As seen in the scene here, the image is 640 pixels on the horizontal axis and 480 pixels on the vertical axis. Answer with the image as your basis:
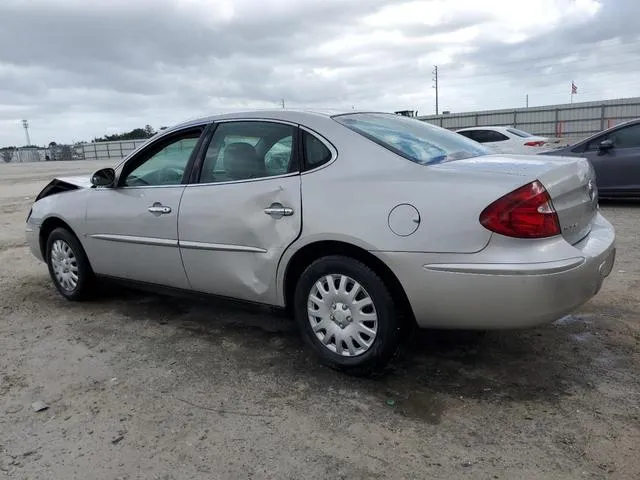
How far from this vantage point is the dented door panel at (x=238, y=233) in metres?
3.40

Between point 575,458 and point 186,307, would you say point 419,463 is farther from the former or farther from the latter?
point 186,307

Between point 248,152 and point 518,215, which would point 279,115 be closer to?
point 248,152

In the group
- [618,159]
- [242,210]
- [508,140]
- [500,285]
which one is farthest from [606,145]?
[242,210]

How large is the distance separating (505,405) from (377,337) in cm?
75

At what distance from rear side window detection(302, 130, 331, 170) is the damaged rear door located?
0.07m

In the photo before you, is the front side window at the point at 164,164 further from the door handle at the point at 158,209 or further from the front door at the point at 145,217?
the door handle at the point at 158,209

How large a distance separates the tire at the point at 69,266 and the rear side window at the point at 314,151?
8.05ft

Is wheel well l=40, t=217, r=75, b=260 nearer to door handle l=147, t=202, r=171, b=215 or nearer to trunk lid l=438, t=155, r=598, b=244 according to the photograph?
door handle l=147, t=202, r=171, b=215

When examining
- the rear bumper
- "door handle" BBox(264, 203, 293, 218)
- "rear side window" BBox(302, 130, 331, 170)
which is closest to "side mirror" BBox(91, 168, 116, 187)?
"door handle" BBox(264, 203, 293, 218)

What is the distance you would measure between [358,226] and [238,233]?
0.88 metres

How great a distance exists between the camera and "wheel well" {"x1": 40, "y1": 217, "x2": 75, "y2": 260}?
5008mm

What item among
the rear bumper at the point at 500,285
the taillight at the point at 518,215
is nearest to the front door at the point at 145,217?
the rear bumper at the point at 500,285

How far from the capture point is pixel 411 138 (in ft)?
11.7

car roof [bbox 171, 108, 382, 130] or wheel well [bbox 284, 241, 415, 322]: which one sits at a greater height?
car roof [bbox 171, 108, 382, 130]
